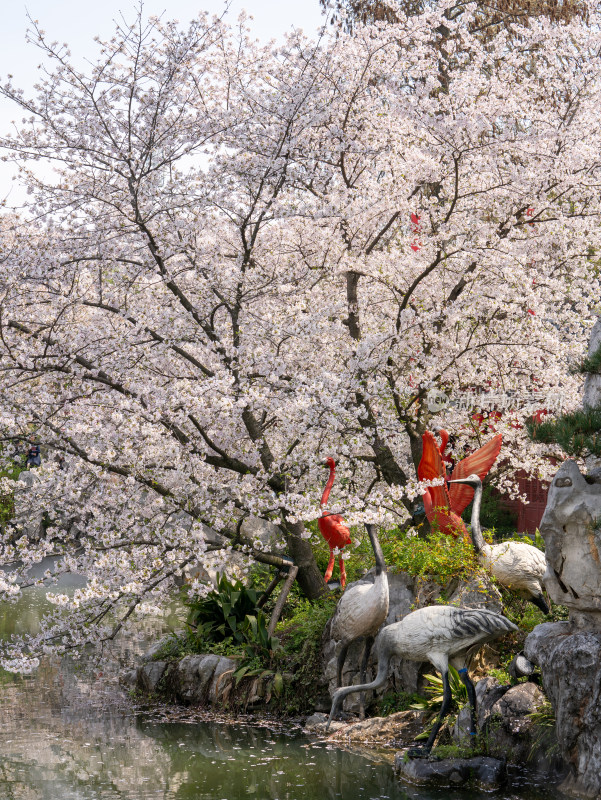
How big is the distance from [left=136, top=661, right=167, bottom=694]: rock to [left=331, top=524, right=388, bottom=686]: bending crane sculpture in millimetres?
2608

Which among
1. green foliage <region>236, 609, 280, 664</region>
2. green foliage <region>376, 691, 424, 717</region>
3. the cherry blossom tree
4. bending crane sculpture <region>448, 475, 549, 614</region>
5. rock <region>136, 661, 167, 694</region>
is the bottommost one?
green foliage <region>376, 691, 424, 717</region>

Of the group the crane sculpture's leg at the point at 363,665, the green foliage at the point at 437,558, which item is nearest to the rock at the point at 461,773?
the crane sculpture's leg at the point at 363,665

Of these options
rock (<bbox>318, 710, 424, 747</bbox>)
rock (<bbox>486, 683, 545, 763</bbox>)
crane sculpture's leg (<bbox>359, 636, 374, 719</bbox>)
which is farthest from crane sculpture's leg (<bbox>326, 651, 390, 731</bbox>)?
rock (<bbox>486, 683, 545, 763</bbox>)

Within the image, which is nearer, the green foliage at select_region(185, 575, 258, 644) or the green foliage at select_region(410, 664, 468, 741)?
the green foliage at select_region(410, 664, 468, 741)

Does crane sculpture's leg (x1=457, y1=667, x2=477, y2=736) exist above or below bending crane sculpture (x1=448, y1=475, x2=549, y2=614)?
below

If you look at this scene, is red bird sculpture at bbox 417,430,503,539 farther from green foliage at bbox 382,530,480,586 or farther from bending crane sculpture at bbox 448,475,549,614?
bending crane sculpture at bbox 448,475,549,614

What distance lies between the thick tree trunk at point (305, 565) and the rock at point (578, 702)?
4.45 metres

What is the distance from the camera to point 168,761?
7.41 meters

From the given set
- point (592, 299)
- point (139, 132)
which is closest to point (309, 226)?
point (139, 132)

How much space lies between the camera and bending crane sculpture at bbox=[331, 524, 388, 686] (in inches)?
310

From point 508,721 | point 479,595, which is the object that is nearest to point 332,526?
point 479,595

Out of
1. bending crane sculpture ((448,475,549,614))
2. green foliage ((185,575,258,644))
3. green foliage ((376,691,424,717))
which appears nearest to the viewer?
bending crane sculpture ((448,475,549,614))

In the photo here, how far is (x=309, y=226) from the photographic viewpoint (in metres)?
10.6

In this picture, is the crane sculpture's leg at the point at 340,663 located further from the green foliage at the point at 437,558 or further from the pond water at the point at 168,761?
the green foliage at the point at 437,558
